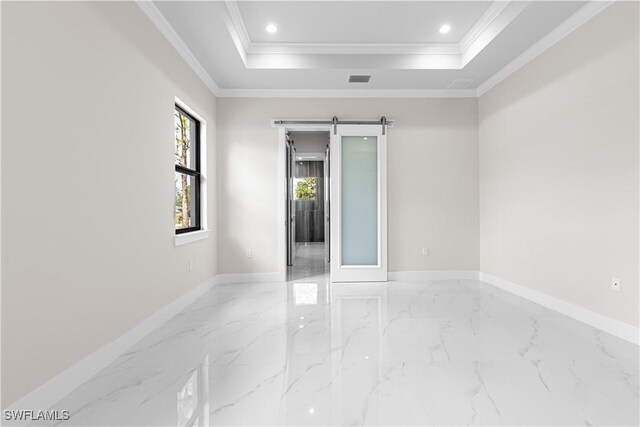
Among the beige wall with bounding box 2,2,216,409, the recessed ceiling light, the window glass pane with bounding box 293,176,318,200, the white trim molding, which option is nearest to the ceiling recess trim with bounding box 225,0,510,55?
the recessed ceiling light

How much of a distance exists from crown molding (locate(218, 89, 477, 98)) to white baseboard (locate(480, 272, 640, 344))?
2553mm

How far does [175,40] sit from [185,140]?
1062 mm

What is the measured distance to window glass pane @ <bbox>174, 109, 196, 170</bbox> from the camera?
359cm

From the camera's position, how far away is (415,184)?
15.0ft

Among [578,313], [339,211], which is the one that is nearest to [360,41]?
[339,211]

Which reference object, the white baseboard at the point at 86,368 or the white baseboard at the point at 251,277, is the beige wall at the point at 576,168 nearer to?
the white baseboard at the point at 251,277

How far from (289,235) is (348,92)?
2445mm

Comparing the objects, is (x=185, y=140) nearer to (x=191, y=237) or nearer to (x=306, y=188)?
(x=191, y=237)

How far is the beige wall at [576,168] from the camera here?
98.0 inches

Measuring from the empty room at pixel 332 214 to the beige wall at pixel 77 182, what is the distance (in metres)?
0.01

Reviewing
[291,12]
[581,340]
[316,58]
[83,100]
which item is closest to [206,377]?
[83,100]

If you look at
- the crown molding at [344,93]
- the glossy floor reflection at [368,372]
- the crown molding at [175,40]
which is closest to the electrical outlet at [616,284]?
the glossy floor reflection at [368,372]

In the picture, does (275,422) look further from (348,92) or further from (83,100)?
(348,92)

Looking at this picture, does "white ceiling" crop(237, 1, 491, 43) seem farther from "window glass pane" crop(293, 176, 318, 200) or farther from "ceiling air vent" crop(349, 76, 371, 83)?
"window glass pane" crop(293, 176, 318, 200)
